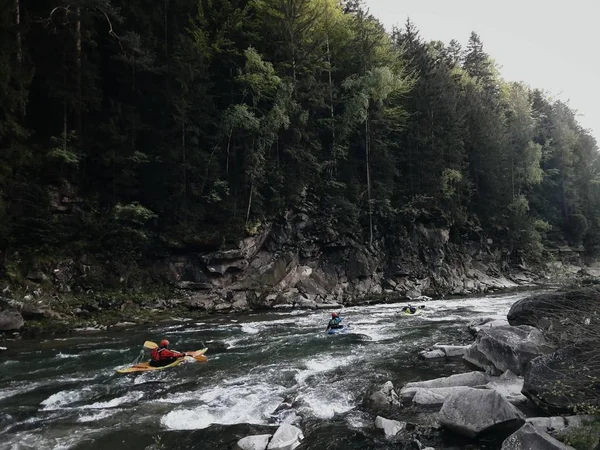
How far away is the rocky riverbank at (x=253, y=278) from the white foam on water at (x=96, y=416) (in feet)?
30.8

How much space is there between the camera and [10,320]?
1484cm

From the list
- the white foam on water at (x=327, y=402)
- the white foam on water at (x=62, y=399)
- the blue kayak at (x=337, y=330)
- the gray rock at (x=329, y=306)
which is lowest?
the gray rock at (x=329, y=306)

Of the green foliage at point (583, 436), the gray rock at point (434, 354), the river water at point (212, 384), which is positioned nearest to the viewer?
the green foliage at point (583, 436)

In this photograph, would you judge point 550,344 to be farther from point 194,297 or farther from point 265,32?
point 265,32

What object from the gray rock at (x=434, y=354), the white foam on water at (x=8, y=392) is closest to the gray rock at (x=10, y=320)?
Answer: the white foam on water at (x=8, y=392)

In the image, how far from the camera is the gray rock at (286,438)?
20.7ft

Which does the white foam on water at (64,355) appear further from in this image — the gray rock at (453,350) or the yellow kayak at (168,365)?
A: the gray rock at (453,350)

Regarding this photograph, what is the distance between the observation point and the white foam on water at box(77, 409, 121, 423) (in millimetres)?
7664

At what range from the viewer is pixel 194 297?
2016cm

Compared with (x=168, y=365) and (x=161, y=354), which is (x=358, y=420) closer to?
(x=168, y=365)

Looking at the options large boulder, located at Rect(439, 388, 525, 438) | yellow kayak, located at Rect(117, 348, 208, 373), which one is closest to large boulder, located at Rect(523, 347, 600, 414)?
large boulder, located at Rect(439, 388, 525, 438)

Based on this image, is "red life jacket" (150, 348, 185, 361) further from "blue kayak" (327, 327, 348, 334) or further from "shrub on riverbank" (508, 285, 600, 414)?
"shrub on riverbank" (508, 285, 600, 414)

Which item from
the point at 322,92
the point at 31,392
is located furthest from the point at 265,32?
the point at 31,392

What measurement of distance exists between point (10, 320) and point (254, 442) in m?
13.4
